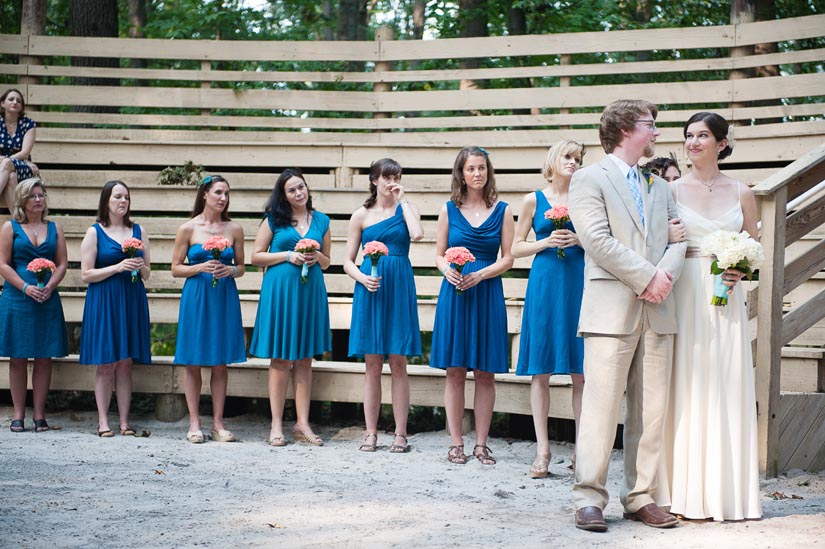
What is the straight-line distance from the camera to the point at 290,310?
269 inches

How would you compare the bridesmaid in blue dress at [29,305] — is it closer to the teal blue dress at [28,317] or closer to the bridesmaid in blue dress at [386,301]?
the teal blue dress at [28,317]

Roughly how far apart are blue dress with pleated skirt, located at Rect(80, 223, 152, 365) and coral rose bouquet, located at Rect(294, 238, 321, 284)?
130 centimetres

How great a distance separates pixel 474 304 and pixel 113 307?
8.85ft

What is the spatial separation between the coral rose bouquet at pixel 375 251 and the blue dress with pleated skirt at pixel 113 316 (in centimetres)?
184

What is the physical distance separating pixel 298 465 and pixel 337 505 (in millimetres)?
1242

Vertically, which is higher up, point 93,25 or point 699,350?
point 93,25

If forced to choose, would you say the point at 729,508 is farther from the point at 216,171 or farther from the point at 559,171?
the point at 216,171

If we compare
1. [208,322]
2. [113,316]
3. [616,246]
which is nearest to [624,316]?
[616,246]

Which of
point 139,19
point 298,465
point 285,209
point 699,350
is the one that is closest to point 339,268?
point 285,209

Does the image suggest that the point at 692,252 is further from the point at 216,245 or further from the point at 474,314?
the point at 216,245

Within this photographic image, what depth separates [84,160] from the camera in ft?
33.7

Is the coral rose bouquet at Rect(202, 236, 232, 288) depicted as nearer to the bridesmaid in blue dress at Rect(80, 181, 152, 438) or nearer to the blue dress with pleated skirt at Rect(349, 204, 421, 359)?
the bridesmaid in blue dress at Rect(80, 181, 152, 438)

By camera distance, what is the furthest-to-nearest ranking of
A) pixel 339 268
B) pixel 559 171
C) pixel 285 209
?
pixel 339 268, pixel 285 209, pixel 559 171

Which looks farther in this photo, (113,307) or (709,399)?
(113,307)
